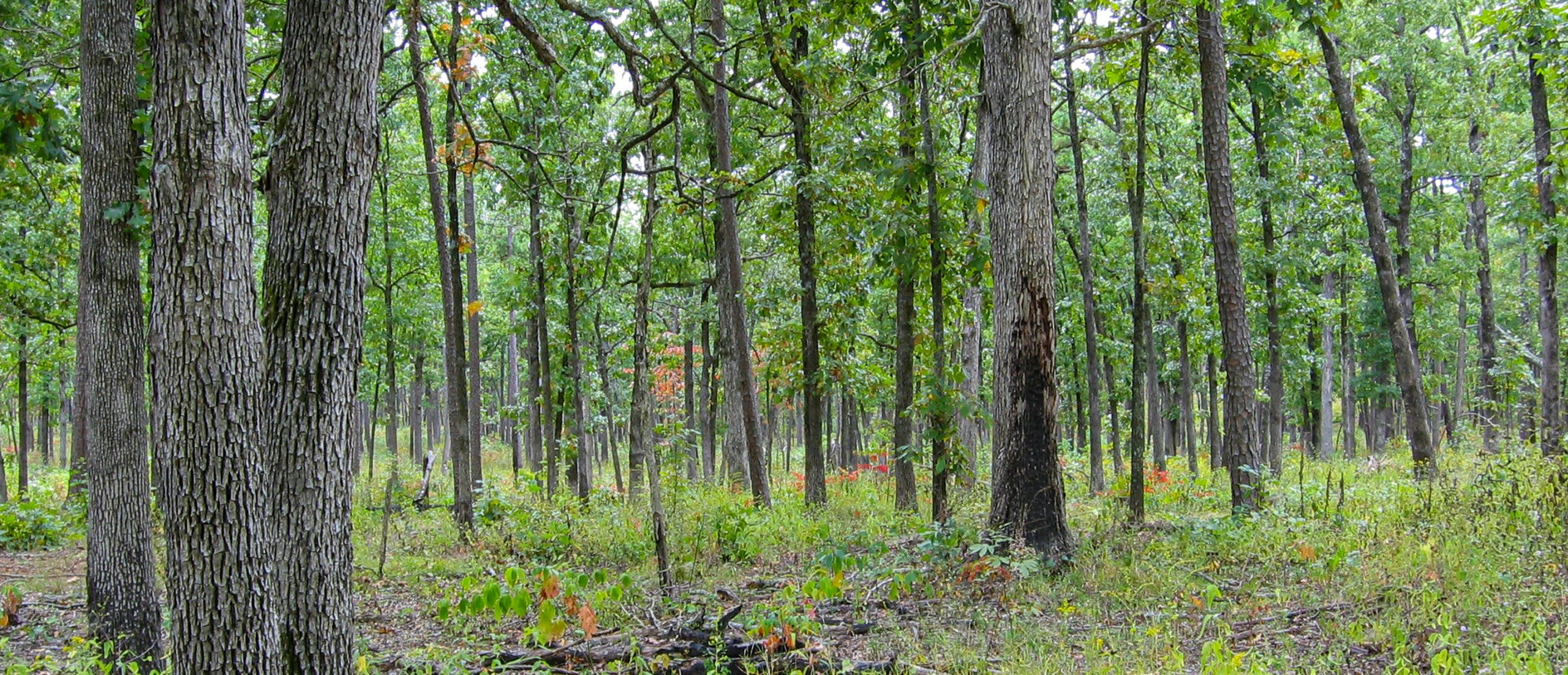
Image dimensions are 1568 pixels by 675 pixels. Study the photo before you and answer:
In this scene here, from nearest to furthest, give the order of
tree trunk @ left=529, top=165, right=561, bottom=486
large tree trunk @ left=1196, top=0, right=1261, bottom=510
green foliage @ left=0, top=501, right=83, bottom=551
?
large tree trunk @ left=1196, top=0, right=1261, bottom=510, green foliage @ left=0, top=501, right=83, bottom=551, tree trunk @ left=529, top=165, right=561, bottom=486

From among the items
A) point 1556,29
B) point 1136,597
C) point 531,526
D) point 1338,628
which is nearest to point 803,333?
point 531,526

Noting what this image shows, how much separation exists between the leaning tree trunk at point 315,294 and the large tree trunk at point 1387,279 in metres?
11.2

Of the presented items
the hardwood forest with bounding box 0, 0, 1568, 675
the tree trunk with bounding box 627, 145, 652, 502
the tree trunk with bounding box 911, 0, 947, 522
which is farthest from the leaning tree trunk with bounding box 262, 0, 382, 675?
the tree trunk with bounding box 911, 0, 947, 522

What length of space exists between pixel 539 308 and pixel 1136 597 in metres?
9.96

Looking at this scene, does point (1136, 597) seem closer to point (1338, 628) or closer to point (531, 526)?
point (1338, 628)

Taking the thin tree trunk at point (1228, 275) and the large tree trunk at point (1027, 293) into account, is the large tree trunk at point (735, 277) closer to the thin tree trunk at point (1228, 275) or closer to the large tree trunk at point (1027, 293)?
the large tree trunk at point (1027, 293)

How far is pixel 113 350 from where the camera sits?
5984mm

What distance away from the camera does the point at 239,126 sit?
4000 millimetres

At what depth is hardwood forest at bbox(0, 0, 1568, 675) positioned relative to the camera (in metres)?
3.87

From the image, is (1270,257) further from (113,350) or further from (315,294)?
(113,350)

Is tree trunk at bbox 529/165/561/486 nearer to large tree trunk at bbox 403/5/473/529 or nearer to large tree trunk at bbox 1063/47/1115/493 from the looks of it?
large tree trunk at bbox 403/5/473/529

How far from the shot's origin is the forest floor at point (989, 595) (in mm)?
4492

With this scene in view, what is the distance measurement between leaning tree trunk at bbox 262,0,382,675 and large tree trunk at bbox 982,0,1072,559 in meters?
4.77

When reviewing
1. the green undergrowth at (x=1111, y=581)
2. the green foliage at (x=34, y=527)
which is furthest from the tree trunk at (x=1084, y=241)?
the green foliage at (x=34, y=527)
